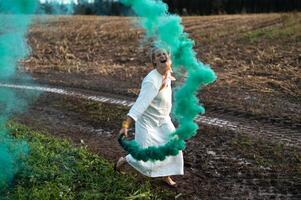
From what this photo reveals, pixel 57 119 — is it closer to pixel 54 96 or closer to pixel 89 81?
pixel 54 96

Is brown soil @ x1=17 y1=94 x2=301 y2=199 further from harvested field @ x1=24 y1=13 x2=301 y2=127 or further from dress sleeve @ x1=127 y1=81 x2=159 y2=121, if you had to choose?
harvested field @ x1=24 y1=13 x2=301 y2=127

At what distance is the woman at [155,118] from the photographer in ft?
21.4

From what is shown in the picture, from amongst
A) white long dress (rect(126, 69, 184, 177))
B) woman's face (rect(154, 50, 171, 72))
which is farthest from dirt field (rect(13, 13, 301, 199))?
woman's face (rect(154, 50, 171, 72))

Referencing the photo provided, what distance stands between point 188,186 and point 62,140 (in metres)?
2.78

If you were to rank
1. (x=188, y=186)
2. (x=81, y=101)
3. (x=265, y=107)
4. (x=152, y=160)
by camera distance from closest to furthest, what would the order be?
(x=152, y=160), (x=188, y=186), (x=265, y=107), (x=81, y=101)

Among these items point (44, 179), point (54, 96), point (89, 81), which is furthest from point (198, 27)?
point (44, 179)

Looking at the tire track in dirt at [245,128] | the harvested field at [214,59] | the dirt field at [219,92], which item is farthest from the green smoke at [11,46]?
the tire track in dirt at [245,128]

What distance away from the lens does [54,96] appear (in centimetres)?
1316

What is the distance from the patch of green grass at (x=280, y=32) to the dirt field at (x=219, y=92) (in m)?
0.04

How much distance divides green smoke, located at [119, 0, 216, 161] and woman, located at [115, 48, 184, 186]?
20cm

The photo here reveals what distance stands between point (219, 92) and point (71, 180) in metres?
5.75

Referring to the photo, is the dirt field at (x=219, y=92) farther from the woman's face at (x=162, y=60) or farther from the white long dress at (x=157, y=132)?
the woman's face at (x=162, y=60)

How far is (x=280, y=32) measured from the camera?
759 inches

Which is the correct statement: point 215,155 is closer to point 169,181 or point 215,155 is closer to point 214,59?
point 169,181
